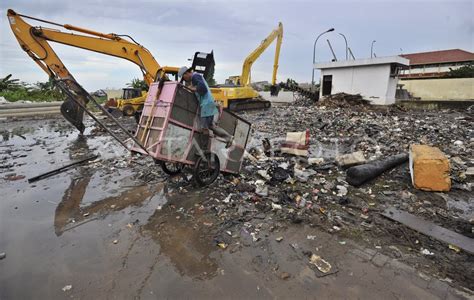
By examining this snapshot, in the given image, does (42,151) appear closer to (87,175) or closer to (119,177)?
(87,175)

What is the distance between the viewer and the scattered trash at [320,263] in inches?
103

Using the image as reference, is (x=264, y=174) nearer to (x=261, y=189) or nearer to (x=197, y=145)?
(x=261, y=189)

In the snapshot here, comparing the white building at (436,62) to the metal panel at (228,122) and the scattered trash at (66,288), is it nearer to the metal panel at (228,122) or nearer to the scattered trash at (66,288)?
the metal panel at (228,122)

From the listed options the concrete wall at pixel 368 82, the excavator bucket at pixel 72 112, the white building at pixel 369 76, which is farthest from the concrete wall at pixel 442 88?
the excavator bucket at pixel 72 112

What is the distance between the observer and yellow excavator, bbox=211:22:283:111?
15727 mm

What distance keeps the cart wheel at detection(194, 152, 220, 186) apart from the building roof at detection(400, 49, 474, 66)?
40228mm

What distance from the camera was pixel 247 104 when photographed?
1712cm

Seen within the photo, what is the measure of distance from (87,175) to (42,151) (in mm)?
3079

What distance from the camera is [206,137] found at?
14.5 ft

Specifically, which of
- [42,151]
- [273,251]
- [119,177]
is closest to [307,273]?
[273,251]

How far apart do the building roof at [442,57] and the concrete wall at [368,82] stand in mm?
22306

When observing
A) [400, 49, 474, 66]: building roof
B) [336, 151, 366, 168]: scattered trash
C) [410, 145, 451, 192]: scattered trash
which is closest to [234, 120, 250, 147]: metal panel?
[336, 151, 366, 168]: scattered trash

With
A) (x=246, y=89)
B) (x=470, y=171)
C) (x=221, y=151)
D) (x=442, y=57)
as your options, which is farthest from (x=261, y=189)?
(x=442, y=57)

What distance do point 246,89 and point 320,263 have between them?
14.8 meters
